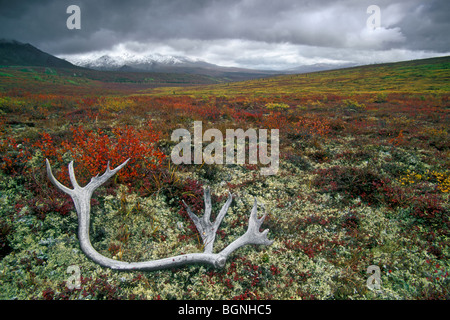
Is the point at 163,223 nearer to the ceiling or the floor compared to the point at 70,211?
nearer to the floor

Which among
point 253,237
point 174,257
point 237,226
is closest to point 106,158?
point 174,257

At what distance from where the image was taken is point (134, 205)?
4.67 metres

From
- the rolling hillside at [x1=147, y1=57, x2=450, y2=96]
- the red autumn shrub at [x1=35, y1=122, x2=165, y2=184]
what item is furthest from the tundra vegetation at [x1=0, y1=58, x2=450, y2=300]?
the rolling hillside at [x1=147, y1=57, x2=450, y2=96]

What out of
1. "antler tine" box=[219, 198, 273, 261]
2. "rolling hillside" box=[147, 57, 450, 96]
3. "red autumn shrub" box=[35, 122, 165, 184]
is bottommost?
"antler tine" box=[219, 198, 273, 261]

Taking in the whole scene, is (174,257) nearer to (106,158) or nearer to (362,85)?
(106,158)
